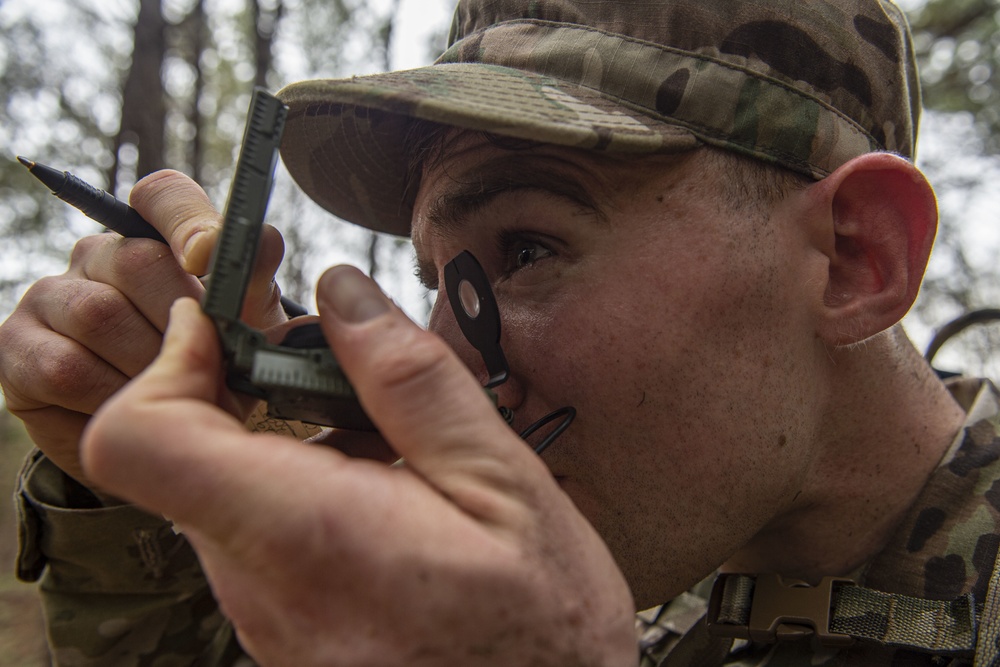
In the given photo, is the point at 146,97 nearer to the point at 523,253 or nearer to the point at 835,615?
the point at 523,253

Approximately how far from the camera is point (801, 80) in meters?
1.46

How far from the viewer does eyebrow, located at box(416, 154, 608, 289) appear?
1.37m

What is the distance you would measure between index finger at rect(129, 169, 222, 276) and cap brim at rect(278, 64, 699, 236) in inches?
11.7

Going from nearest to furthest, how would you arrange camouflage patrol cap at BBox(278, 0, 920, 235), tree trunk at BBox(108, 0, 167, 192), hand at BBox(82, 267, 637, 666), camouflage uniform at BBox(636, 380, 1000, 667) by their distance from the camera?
hand at BBox(82, 267, 637, 666)
camouflage patrol cap at BBox(278, 0, 920, 235)
camouflage uniform at BBox(636, 380, 1000, 667)
tree trunk at BBox(108, 0, 167, 192)

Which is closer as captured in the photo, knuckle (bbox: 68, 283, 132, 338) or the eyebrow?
the eyebrow

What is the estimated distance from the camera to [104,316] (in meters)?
1.50

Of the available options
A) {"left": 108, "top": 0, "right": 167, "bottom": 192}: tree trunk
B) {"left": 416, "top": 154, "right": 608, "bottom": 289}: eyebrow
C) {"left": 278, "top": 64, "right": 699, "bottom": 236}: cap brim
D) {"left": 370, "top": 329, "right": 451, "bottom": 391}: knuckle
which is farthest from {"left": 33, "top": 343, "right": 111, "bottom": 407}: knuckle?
{"left": 108, "top": 0, "right": 167, "bottom": 192}: tree trunk

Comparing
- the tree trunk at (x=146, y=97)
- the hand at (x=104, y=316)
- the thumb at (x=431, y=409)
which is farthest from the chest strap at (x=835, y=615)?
the tree trunk at (x=146, y=97)

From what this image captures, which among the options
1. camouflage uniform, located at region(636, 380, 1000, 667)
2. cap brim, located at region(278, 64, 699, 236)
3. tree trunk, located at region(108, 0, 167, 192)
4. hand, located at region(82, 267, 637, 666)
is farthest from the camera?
tree trunk, located at region(108, 0, 167, 192)

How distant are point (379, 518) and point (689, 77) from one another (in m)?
1.11

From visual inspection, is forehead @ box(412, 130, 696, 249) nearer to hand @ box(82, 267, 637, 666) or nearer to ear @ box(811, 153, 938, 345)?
ear @ box(811, 153, 938, 345)

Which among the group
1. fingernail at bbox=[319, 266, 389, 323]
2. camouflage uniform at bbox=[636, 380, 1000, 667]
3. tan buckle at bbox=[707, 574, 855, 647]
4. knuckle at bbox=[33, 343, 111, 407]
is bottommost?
tan buckle at bbox=[707, 574, 855, 647]

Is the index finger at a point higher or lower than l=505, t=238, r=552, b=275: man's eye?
higher

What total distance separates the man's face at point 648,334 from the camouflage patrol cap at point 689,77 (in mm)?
100
